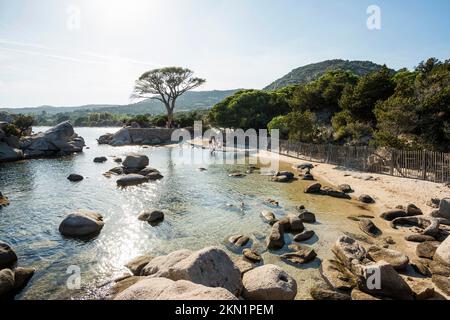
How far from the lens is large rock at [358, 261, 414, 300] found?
900 cm

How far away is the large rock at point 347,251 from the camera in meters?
11.2

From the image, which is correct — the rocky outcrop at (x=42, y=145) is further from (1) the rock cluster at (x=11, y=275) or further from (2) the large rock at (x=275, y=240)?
(2) the large rock at (x=275, y=240)

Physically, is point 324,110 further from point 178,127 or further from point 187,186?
point 178,127

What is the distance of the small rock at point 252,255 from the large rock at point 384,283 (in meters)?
4.11

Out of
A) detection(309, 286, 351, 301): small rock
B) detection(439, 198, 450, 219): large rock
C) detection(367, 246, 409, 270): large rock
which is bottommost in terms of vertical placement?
detection(309, 286, 351, 301): small rock

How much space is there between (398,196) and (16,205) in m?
26.1

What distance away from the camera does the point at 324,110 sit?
5094cm

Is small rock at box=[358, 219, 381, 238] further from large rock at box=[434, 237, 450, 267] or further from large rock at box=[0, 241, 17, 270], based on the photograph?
large rock at box=[0, 241, 17, 270]

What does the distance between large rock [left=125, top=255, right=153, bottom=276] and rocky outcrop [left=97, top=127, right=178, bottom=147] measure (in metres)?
58.2

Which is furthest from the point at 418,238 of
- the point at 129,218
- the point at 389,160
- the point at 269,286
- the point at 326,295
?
the point at 129,218

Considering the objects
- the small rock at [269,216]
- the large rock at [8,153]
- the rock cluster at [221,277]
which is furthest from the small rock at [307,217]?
the large rock at [8,153]

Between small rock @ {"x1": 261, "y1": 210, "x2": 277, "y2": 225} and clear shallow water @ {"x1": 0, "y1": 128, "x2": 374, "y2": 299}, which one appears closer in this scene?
clear shallow water @ {"x1": 0, "y1": 128, "x2": 374, "y2": 299}

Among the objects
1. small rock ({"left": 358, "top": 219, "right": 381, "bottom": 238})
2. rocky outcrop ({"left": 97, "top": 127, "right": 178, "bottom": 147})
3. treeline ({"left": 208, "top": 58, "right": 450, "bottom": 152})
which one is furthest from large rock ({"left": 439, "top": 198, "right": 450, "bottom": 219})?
rocky outcrop ({"left": 97, "top": 127, "right": 178, "bottom": 147})

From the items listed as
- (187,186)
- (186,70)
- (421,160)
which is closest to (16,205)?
(187,186)
